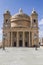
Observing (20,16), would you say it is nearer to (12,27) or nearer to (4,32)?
(12,27)

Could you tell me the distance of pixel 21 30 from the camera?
60.2 metres

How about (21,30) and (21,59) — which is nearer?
(21,59)

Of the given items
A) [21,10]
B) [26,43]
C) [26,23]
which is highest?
[21,10]

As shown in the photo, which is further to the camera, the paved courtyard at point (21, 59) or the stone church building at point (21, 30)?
the stone church building at point (21, 30)

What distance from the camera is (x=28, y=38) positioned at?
6294 centimetres

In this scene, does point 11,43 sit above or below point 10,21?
below

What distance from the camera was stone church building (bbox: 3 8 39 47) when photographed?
61.1 m

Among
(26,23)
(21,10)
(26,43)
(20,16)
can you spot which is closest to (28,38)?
(26,43)

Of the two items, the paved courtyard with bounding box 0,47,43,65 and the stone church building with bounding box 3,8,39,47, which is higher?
the stone church building with bounding box 3,8,39,47

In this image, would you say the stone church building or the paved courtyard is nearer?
the paved courtyard

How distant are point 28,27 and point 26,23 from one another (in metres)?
3.86

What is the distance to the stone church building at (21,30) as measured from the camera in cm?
6106

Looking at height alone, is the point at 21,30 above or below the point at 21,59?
above

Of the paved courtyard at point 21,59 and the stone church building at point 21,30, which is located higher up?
the stone church building at point 21,30
